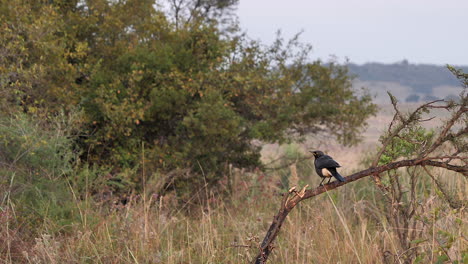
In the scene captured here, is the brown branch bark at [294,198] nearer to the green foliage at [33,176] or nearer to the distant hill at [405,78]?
the green foliage at [33,176]

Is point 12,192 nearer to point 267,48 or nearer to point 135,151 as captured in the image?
point 135,151

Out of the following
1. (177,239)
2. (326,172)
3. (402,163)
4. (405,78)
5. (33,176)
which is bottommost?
(177,239)

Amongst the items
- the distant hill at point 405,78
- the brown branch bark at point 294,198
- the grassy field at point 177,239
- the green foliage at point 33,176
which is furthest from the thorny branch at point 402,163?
the distant hill at point 405,78

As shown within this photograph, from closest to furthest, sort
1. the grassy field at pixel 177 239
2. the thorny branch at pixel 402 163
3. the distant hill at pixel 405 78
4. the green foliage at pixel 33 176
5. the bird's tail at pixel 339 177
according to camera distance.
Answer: the thorny branch at pixel 402 163
the bird's tail at pixel 339 177
the grassy field at pixel 177 239
the green foliage at pixel 33 176
the distant hill at pixel 405 78

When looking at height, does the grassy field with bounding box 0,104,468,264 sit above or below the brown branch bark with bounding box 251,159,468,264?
below

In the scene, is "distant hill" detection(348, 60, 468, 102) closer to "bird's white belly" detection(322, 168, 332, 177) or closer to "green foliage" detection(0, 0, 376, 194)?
"green foliage" detection(0, 0, 376, 194)

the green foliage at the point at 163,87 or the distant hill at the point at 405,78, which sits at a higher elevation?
the distant hill at the point at 405,78

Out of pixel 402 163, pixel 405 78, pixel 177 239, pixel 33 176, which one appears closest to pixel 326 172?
pixel 402 163

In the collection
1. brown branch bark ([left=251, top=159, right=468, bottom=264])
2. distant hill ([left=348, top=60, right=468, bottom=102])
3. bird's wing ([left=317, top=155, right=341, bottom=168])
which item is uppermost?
distant hill ([left=348, top=60, right=468, bottom=102])

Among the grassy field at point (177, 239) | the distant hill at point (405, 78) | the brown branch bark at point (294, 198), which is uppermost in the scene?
the distant hill at point (405, 78)

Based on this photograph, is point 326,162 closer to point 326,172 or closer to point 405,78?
point 326,172

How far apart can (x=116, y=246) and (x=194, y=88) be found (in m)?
3.82

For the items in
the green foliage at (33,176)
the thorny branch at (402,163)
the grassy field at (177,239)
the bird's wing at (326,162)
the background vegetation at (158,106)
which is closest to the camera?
the thorny branch at (402,163)

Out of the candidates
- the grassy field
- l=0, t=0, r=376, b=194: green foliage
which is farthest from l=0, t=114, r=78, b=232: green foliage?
l=0, t=0, r=376, b=194: green foliage
